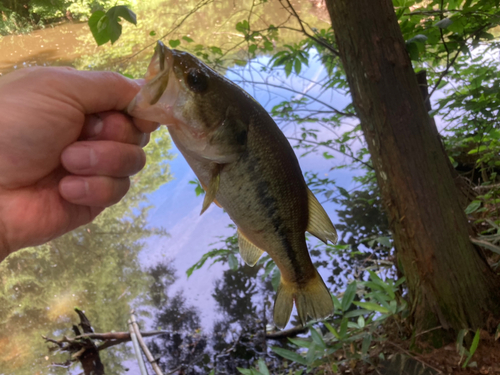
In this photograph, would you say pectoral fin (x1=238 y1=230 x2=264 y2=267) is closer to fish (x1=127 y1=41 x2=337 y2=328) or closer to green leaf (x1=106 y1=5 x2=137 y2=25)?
fish (x1=127 y1=41 x2=337 y2=328)

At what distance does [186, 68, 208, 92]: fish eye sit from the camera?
39.4 inches

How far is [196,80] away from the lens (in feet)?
3.32

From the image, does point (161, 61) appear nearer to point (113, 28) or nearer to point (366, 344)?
point (113, 28)

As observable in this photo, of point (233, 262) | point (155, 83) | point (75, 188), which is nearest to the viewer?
point (155, 83)

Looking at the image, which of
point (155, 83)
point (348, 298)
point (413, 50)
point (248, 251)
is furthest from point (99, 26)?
point (348, 298)

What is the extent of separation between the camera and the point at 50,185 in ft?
3.87

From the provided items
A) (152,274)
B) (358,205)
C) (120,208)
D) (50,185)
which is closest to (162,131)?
(120,208)

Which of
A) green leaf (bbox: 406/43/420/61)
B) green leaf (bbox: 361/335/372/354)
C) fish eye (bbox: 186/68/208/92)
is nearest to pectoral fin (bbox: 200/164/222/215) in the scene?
fish eye (bbox: 186/68/208/92)

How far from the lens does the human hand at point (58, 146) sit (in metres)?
0.97

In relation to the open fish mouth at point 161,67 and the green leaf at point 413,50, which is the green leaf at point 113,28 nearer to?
the open fish mouth at point 161,67

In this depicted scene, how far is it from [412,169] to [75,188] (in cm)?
170

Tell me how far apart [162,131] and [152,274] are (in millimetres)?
2366

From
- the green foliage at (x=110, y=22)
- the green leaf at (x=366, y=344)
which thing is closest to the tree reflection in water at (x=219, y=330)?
the green leaf at (x=366, y=344)

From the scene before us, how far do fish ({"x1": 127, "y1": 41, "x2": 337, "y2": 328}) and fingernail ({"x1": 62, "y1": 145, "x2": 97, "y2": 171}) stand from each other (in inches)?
7.2
